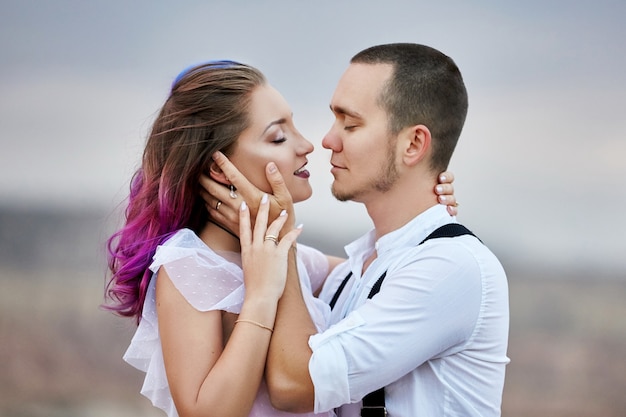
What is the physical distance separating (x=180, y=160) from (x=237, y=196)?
222 millimetres

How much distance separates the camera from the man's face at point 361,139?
2828mm

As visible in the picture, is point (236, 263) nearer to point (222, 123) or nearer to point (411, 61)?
point (222, 123)

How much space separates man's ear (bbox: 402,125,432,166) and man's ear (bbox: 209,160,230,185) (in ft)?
1.98

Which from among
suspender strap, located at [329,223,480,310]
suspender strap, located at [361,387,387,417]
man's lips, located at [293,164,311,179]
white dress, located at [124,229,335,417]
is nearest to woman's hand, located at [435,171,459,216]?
suspender strap, located at [329,223,480,310]

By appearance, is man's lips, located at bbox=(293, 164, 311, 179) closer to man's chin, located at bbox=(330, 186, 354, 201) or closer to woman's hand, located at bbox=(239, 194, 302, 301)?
man's chin, located at bbox=(330, 186, 354, 201)

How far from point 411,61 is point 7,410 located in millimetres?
6422

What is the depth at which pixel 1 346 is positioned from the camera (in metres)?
8.55

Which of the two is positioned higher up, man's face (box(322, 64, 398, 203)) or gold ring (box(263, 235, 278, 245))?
man's face (box(322, 64, 398, 203))

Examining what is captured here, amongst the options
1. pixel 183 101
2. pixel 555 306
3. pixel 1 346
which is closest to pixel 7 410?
pixel 1 346

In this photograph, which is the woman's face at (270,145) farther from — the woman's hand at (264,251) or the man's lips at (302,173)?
the woman's hand at (264,251)

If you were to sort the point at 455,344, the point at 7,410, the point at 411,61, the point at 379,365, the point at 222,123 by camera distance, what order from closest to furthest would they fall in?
1. the point at 379,365
2. the point at 455,344
3. the point at 222,123
4. the point at 411,61
5. the point at 7,410

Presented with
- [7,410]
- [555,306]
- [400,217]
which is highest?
[400,217]

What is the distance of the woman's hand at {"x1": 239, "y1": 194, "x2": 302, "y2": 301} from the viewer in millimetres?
2470

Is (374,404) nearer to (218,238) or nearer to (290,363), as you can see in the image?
(290,363)
